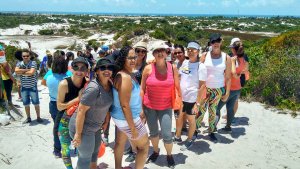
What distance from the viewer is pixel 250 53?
9.83m

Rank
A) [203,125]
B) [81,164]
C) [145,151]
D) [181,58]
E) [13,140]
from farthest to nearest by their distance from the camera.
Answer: [203,125], [13,140], [181,58], [145,151], [81,164]

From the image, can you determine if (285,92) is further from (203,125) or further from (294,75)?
(203,125)

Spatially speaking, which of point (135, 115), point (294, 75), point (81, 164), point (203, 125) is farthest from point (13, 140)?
point (294, 75)

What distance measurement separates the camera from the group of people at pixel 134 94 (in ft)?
11.0

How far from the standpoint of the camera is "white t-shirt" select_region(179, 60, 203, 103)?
483 centimetres

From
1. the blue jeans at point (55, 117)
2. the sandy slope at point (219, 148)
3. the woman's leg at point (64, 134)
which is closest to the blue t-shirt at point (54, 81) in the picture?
the blue jeans at point (55, 117)

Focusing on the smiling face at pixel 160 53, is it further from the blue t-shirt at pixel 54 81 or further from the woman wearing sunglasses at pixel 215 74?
the blue t-shirt at pixel 54 81

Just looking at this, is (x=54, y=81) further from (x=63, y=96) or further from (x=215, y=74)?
(x=215, y=74)

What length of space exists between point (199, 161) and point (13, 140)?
3.36 meters

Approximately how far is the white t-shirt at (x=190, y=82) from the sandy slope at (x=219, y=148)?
0.98 m

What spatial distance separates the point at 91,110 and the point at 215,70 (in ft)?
8.14

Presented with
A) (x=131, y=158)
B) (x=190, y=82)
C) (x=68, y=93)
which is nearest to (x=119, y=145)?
(x=131, y=158)

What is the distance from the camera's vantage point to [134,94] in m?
3.56

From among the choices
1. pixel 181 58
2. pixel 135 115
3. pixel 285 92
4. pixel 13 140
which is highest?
pixel 181 58
